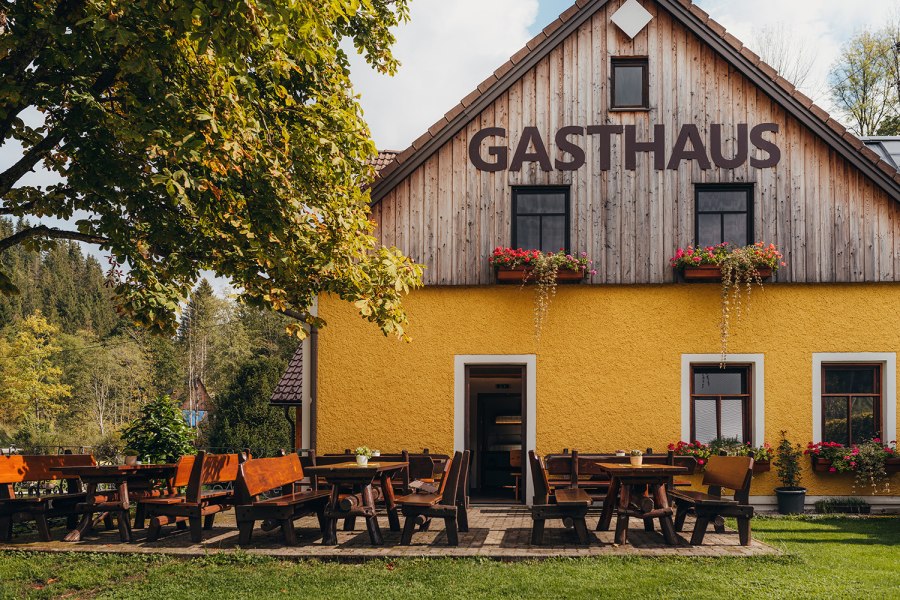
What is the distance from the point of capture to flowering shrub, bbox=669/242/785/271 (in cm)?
1241

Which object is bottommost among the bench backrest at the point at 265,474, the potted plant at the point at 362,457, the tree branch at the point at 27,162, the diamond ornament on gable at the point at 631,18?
the bench backrest at the point at 265,474

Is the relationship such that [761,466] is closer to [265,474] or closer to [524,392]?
[524,392]

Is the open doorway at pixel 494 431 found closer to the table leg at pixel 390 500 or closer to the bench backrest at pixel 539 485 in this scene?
the table leg at pixel 390 500

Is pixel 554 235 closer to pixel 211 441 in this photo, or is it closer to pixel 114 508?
pixel 114 508

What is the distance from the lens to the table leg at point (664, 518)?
914cm

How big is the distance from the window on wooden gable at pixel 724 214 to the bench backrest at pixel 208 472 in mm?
7713

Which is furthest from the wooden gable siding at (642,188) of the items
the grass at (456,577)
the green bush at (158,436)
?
the grass at (456,577)

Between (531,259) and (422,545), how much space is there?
510 cm

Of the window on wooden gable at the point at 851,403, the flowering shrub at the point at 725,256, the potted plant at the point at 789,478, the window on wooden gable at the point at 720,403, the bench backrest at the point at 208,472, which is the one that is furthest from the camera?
the window on wooden gable at the point at 720,403

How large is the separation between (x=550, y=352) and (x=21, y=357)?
4521 cm

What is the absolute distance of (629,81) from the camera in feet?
44.4

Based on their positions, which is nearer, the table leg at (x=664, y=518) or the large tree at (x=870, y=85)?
the table leg at (x=664, y=518)

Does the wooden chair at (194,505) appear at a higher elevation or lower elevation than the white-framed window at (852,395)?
lower

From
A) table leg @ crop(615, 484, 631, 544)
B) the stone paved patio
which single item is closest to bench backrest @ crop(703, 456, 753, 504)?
the stone paved patio
